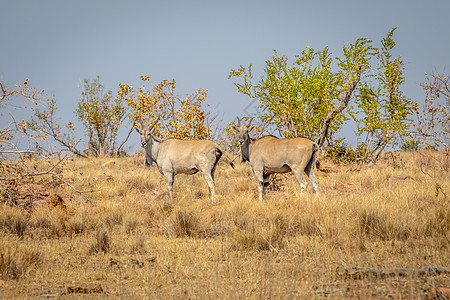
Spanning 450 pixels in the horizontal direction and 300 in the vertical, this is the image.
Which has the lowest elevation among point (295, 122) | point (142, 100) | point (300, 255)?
point (300, 255)

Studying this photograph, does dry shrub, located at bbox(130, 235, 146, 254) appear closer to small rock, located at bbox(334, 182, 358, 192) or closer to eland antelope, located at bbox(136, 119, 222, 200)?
eland antelope, located at bbox(136, 119, 222, 200)

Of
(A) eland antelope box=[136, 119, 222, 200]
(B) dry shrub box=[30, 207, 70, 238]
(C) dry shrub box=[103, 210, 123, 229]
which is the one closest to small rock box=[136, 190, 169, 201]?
(A) eland antelope box=[136, 119, 222, 200]

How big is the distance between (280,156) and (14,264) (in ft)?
28.8

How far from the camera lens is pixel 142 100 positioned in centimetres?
2531

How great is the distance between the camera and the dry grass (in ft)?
20.5

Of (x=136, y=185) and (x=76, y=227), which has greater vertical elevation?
(x=136, y=185)

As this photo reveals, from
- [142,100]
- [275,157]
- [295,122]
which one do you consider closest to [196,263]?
[275,157]

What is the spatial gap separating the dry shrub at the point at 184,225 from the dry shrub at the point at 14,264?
3.31m

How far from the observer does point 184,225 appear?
33.8 feet

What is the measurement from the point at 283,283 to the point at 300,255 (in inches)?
72.2

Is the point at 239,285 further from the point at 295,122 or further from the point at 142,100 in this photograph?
the point at 142,100

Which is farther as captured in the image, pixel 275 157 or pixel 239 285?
pixel 275 157

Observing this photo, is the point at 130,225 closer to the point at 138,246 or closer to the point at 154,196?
the point at 138,246

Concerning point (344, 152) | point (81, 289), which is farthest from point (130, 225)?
point (344, 152)
